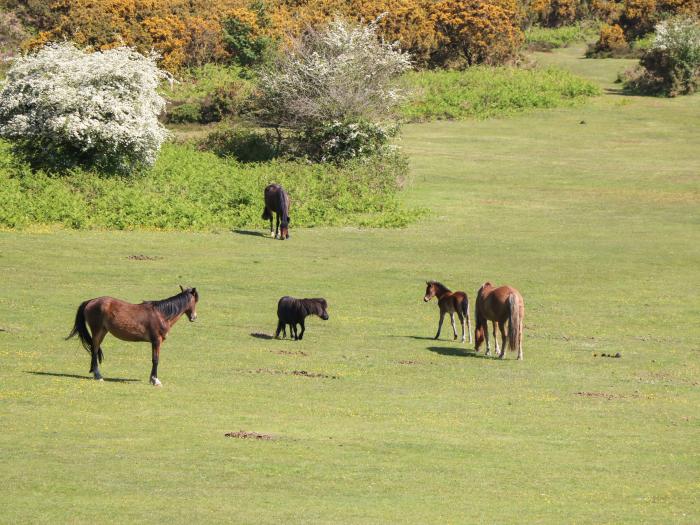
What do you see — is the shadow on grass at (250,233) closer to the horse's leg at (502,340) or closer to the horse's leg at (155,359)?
the horse's leg at (502,340)

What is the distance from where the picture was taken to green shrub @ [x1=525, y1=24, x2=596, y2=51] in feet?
348

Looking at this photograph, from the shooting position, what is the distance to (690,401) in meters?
23.2

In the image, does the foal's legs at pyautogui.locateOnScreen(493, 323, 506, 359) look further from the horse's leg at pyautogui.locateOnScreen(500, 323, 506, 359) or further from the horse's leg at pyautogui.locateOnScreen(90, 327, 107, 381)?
the horse's leg at pyautogui.locateOnScreen(90, 327, 107, 381)

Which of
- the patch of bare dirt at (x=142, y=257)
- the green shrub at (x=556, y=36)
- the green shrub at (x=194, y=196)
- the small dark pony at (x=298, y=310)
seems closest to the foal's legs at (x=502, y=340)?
the small dark pony at (x=298, y=310)

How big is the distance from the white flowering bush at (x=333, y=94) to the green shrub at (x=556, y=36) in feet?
136

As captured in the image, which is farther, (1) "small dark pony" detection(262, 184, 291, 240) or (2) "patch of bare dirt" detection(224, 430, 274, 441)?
(1) "small dark pony" detection(262, 184, 291, 240)

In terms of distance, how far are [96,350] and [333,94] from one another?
40.0 m

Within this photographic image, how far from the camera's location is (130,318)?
21.3m

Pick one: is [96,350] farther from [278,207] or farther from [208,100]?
[208,100]

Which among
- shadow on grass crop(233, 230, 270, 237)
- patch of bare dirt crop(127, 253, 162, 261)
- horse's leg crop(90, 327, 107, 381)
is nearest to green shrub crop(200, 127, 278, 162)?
shadow on grass crop(233, 230, 270, 237)

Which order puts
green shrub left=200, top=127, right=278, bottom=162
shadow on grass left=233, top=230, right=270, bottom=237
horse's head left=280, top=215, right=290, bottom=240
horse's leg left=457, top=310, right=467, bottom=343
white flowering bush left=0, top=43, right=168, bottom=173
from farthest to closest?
green shrub left=200, top=127, right=278, bottom=162
white flowering bush left=0, top=43, right=168, bottom=173
shadow on grass left=233, top=230, right=270, bottom=237
horse's head left=280, top=215, right=290, bottom=240
horse's leg left=457, top=310, right=467, bottom=343

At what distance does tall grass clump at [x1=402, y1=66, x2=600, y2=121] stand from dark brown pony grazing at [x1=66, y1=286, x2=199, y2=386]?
5712cm

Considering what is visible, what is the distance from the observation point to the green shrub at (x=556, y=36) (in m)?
106


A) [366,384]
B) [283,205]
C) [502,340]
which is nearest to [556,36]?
[283,205]
